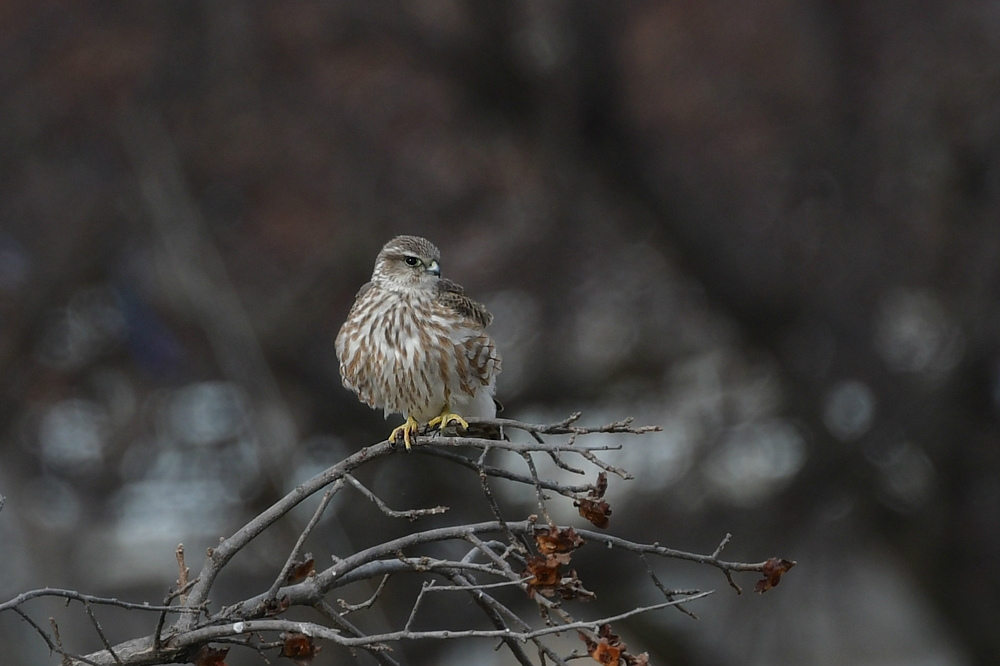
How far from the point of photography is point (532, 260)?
9.32m

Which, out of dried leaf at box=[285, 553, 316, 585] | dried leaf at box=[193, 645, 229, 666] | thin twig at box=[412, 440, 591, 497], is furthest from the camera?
dried leaf at box=[285, 553, 316, 585]

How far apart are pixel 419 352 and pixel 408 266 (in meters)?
0.44

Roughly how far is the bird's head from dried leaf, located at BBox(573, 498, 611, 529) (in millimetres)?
1777

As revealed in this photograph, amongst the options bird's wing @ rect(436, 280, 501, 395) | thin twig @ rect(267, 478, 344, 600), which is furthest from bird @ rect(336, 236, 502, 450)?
thin twig @ rect(267, 478, 344, 600)

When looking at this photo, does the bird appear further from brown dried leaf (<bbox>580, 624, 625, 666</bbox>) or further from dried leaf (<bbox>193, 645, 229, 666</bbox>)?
brown dried leaf (<bbox>580, 624, 625, 666</bbox>)

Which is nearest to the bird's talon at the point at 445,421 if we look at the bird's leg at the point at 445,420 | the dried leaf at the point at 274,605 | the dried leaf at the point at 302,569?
the bird's leg at the point at 445,420

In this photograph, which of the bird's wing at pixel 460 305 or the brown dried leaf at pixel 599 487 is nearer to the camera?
the brown dried leaf at pixel 599 487

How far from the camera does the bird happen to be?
3.98m

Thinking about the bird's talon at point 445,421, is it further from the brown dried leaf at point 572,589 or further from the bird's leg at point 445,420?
the brown dried leaf at point 572,589

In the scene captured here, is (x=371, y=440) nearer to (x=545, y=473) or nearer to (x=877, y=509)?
(x=545, y=473)

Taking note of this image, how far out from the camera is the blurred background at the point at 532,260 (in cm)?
899

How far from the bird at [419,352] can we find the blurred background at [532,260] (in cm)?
452

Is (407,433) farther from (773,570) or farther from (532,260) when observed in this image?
(532,260)

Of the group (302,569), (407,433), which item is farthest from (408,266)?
(302,569)
